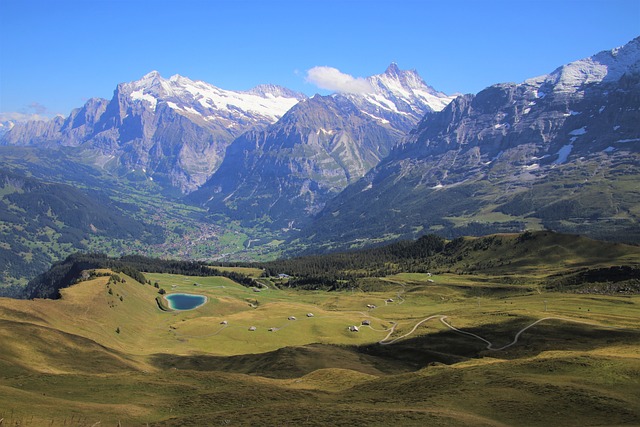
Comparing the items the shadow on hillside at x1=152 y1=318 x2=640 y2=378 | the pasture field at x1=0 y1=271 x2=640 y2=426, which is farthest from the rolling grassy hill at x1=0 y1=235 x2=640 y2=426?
the shadow on hillside at x1=152 y1=318 x2=640 y2=378

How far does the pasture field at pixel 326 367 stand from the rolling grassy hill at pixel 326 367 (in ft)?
1.12

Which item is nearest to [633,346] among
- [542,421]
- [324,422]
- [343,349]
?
[542,421]

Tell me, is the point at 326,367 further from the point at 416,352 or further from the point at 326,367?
the point at 416,352

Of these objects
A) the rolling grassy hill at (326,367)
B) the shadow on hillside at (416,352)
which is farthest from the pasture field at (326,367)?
the shadow on hillside at (416,352)

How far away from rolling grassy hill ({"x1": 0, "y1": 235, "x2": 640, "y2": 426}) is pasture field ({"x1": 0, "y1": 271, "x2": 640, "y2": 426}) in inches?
13.4

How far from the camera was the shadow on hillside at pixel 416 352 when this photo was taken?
114 m

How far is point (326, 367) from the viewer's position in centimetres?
11250

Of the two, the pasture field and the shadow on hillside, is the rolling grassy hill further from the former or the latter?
the shadow on hillside

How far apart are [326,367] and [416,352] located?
28.6 metres

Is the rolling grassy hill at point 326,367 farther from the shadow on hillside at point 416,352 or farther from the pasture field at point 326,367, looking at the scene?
the shadow on hillside at point 416,352

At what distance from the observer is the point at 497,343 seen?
422 feet

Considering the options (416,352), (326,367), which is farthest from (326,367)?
(416,352)

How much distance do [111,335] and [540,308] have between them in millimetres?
129857

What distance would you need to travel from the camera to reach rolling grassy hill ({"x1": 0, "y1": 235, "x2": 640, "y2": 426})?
198 ft
